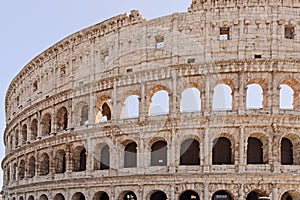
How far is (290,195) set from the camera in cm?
2131

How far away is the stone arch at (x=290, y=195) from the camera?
67.9 feet

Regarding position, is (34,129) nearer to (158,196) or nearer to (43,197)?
(43,197)

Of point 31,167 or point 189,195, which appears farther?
point 31,167

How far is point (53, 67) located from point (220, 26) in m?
11.7

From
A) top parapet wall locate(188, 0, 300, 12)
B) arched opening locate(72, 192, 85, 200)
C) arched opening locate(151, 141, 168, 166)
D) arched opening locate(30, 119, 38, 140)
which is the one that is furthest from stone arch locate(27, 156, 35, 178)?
top parapet wall locate(188, 0, 300, 12)

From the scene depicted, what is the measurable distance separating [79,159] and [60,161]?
1622mm

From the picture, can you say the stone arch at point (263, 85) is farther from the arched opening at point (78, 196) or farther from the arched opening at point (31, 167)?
the arched opening at point (31, 167)

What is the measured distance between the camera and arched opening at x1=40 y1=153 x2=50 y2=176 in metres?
28.2

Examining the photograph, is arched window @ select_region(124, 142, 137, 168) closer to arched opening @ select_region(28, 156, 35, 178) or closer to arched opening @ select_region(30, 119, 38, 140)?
arched opening @ select_region(28, 156, 35, 178)

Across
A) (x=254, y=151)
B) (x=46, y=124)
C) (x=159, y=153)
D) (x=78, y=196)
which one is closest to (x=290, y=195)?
(x=254, y=151)

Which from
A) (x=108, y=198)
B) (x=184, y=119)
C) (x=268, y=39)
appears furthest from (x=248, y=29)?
(x=108, y=198)

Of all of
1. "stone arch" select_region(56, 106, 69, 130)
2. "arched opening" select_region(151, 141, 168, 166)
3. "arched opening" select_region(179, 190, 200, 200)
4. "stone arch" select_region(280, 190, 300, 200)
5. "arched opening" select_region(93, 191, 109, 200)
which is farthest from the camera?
"stone arch" select_region(56, 106, 69, 130)

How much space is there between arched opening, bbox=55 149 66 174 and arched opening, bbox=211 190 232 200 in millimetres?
10064

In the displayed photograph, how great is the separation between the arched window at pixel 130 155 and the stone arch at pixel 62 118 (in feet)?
17.7
